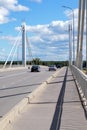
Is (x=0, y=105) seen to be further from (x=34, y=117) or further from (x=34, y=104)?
(x=34, y=117)

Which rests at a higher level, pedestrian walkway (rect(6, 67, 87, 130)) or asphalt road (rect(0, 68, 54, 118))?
pedestrian walkway (rect(6, 67, 87, 130))

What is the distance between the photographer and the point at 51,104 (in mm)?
16875

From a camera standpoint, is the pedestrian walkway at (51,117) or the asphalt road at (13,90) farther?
the asphalt road at (13,90)

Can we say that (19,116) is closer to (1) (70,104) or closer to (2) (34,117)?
(2) (34,117)

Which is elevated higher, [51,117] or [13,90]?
[51,117]

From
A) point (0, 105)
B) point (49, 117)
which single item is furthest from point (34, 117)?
point (0, 105)

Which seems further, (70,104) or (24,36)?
(24,36)

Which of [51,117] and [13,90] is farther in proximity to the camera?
[13,90]

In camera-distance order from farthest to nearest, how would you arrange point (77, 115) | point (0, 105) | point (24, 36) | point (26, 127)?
point (24, 36), point (0, 105), point (77, 115), point (26, 127)

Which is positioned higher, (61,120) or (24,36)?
(24,36)

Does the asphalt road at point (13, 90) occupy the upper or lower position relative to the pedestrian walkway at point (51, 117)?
lower

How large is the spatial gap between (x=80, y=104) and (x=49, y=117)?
4168 millimetres

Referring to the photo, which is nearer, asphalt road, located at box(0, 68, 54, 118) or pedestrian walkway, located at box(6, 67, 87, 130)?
pedestrian walkway, located at box(6, 67, 87, 130)

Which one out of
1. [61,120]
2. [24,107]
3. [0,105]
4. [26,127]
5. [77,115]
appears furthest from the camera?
[0,105]
